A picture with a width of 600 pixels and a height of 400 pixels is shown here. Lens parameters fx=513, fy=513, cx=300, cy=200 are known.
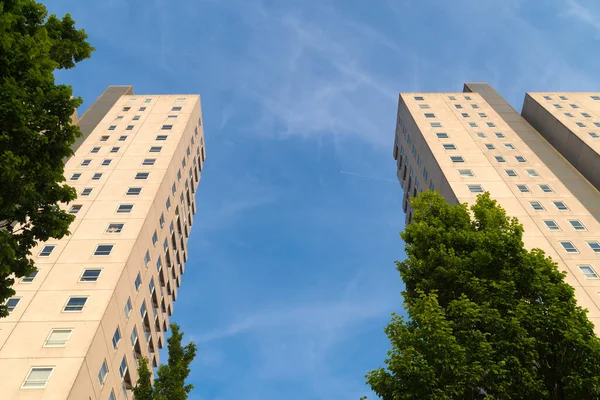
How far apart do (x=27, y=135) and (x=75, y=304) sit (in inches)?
790

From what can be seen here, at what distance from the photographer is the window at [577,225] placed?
3778 centimetres

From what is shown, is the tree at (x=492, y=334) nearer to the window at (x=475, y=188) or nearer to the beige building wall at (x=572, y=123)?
the window at (x=475, y=188)

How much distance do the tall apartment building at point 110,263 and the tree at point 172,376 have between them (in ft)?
18.2

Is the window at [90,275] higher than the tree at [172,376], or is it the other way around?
the window at [90,275]

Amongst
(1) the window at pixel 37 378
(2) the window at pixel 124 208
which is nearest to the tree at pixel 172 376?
(1) the window at pixel 37 378

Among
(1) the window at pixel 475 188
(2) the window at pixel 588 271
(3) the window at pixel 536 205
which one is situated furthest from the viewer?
(1) the window at pixel 475 188

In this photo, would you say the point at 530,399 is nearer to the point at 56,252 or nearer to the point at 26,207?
the point at 26,207

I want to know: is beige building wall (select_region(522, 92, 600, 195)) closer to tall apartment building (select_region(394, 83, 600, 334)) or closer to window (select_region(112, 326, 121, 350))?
tall apartment building (select_region(394, 83, 600, 334))

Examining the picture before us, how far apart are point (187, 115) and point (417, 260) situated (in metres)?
42.0

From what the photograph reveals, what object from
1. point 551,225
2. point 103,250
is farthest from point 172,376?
point 551,225

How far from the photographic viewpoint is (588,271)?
34.0 m

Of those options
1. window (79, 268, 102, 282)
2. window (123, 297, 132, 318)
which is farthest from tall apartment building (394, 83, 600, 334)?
window (79, 268, 102, 282)

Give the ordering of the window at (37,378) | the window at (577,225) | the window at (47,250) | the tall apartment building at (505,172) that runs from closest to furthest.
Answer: the window at (37,378)
the window at (47,250)
the tall apartment building at (505,172)
the window at (577,225)

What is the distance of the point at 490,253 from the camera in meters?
17.1
